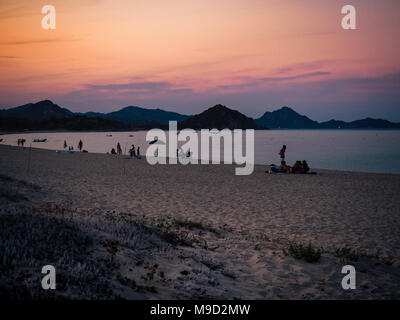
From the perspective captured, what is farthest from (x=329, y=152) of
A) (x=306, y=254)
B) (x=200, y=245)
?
(x=200, y=245)

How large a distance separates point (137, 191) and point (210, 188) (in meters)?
4.26

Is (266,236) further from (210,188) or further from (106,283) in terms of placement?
(210,188)

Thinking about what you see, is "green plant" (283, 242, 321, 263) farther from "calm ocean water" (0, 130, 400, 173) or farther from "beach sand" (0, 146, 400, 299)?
"calm ocean water" (0, 130, 400, 173)

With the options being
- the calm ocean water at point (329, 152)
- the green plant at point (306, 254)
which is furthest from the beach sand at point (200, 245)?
the calm ocean water at point (329, 152)

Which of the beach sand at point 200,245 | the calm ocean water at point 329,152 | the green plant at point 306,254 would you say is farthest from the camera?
the calm ocean water at point 329,152

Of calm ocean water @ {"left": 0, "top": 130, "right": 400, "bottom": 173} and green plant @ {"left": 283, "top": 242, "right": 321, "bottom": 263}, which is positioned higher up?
calm ocean water @ {"left": 0, "top": 130, "right": 400, "bottom": 173}

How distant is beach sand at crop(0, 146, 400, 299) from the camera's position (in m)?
4.89

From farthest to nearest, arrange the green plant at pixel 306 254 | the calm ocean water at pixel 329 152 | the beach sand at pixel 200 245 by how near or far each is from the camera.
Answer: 1. the calm ocean water at pixel 329 152
2. the green plant at pixel 306 254
3. the beach sand at pixel 200 245

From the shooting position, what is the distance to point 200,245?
7918 mm

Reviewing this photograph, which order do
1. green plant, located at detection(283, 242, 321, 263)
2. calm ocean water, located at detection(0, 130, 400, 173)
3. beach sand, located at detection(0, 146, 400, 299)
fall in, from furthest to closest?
calm ocean water, located at detection(0, 130, 400, 173) < green plant, located at detection(283, 242, 321, 263) < beach sand, located at detection(0, 146, 400, 299)

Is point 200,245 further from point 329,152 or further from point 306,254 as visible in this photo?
point 329,152

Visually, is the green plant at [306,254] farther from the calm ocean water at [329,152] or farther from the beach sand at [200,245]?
the calm ocean water at [329,152]

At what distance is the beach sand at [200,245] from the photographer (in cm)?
489

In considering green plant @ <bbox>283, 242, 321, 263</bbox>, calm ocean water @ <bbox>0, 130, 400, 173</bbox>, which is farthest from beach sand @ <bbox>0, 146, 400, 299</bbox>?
calm ocean water @ <bbox>0, 130, 400, 173</bbox>
